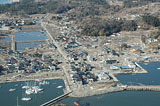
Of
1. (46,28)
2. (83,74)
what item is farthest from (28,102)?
(46,28)

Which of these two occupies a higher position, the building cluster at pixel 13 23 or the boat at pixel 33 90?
the building cluster at pixel 13 23

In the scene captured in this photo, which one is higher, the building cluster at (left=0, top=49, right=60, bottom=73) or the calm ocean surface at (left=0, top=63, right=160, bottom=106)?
the building cluster at (left=0, top=49, right=60, bottom=73)

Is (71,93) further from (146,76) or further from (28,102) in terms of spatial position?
(146,76)

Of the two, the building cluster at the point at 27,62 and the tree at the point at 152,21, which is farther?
the tree at the point at 152,21

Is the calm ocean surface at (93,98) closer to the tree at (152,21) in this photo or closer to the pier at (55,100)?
the pier at (55,100)

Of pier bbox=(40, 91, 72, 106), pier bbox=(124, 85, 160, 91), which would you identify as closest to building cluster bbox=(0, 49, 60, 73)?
pier bbox=(40, 91, 72, 106)

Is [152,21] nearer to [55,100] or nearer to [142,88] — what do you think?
[142,88]

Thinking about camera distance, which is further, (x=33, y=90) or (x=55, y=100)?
(x=33, y=90)

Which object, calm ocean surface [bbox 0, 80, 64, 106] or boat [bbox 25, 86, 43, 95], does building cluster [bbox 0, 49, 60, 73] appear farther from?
boat [bbox 25, 86, 43, 95]

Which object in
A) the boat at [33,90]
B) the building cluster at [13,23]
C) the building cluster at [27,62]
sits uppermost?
the building cluster at [13,23]

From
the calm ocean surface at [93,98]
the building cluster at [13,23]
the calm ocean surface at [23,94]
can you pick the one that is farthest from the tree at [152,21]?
the calm ocean surface at [23,94]

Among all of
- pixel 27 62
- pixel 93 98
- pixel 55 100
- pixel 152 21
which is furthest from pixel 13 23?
pixel 93 98
